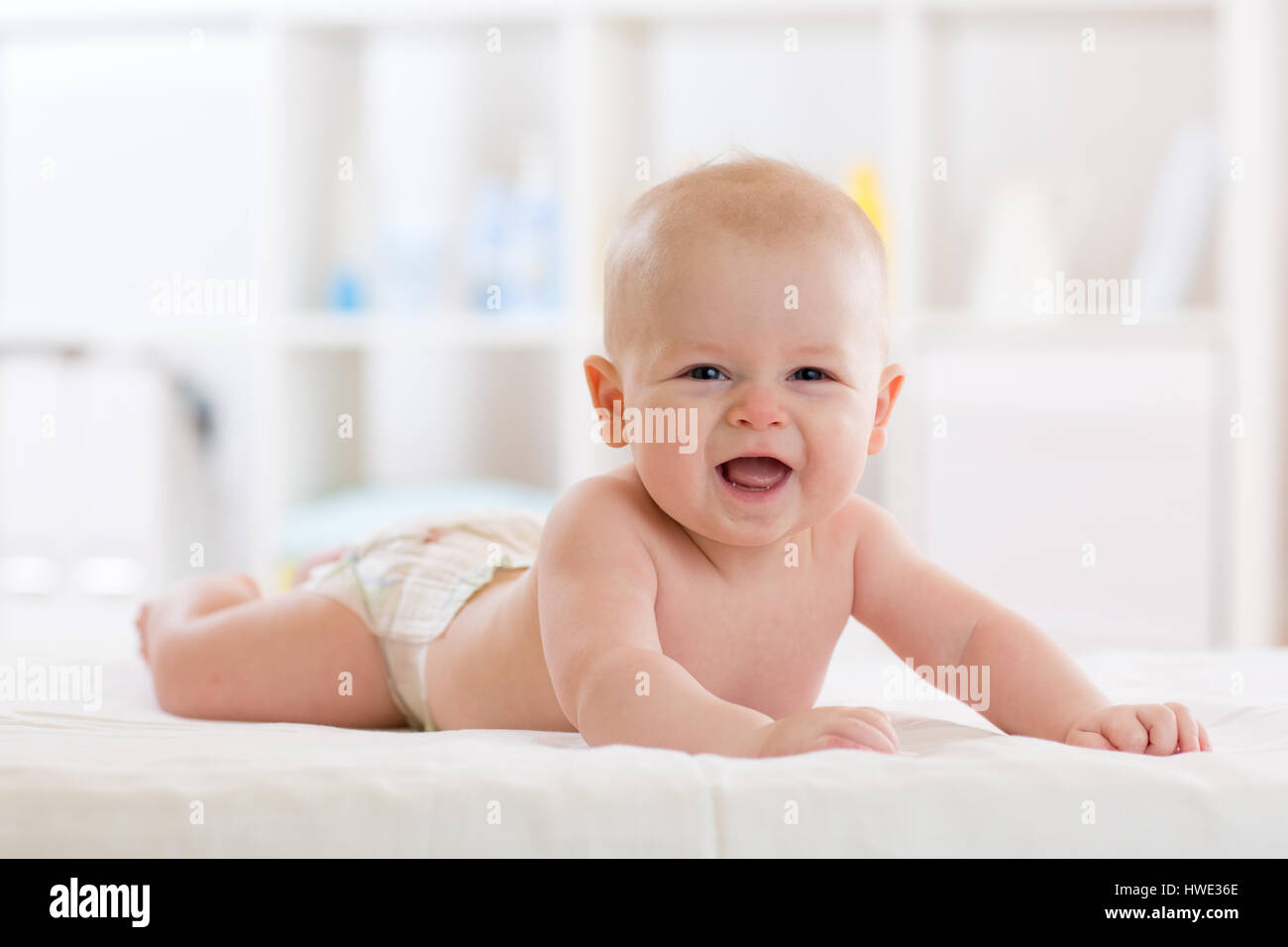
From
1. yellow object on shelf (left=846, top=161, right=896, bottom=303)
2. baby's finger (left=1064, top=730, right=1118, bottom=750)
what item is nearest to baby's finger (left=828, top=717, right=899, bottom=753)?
baby's finger (left=1064, top=730, right=1118, bottom=750)

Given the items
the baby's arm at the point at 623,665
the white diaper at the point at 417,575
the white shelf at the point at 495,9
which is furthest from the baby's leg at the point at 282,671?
the white shelf at the point at 495,9

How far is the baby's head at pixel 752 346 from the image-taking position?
2.78 ft

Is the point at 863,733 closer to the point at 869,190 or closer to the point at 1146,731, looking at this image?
the point at 1146,731

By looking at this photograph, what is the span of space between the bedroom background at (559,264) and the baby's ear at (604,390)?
1535 mm

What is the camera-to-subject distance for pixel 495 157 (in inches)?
119

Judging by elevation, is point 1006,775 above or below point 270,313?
below

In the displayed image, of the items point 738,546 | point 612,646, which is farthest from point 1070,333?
point 612,646

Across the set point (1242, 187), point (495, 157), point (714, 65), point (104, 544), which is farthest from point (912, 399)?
point (104, 544)

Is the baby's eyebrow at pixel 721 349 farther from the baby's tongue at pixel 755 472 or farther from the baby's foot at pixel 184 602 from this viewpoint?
the baby's foot at pixel 184 602

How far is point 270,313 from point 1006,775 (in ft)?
7.22

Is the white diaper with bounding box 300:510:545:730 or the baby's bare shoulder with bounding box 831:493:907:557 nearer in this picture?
the baby's bare shoulder with bounding box 831:493:907:557

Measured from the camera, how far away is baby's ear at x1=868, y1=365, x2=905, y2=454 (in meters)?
0.97

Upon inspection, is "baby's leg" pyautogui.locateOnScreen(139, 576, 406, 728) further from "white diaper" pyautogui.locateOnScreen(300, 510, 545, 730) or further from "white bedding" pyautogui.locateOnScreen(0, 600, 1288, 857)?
"white bedding" pyautogui.locateOnScreen(0, 600, 1288, 857)
